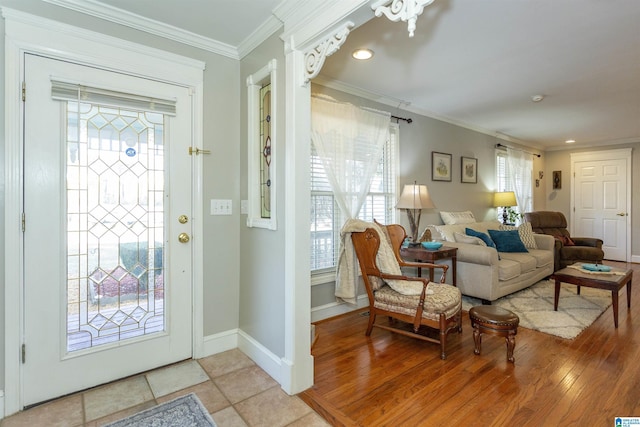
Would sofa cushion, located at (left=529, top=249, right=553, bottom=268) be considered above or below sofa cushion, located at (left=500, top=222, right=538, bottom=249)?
below

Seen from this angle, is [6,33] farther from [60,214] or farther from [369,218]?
[369,218]

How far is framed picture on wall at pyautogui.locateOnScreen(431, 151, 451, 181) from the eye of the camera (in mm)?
4434

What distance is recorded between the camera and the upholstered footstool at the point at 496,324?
7.36 feet

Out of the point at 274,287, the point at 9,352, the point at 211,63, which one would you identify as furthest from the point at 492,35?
the point at 9,352

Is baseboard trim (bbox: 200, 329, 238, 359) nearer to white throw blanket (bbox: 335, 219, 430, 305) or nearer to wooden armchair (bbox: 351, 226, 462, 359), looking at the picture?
white throw blanket (bbox: 335, 219, 430, 305)

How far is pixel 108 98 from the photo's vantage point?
204 cm

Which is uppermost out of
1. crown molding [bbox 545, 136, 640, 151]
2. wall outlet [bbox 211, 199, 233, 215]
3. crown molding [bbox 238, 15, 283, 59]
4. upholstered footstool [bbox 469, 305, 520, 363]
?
crown molding [bbox 545, 136, 640, 151]

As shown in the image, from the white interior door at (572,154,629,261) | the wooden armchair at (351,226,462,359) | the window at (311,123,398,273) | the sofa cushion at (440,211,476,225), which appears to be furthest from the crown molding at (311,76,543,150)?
the white interior door at (572,154,629,261)

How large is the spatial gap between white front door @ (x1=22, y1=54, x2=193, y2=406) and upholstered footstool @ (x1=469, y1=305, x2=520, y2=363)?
2.13 m

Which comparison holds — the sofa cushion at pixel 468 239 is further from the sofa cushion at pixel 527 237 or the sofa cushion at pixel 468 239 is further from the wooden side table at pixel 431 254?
the sofa cushion at pixel 527 237

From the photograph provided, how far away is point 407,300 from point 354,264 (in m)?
0.57

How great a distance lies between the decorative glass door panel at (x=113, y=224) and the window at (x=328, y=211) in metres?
1.46

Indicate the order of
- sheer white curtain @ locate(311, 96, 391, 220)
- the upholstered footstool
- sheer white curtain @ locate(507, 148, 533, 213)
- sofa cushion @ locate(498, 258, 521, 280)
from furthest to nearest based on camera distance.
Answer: sheer white curtain @ locate(507, 148, 533, 213)
sofa cushion @ locate(498, 258, 521, 280)
sheer white curtain @ locate(311, 96, 391, 220)
the upholstered footstool

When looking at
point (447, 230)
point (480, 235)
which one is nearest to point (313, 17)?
point (447, 230)
